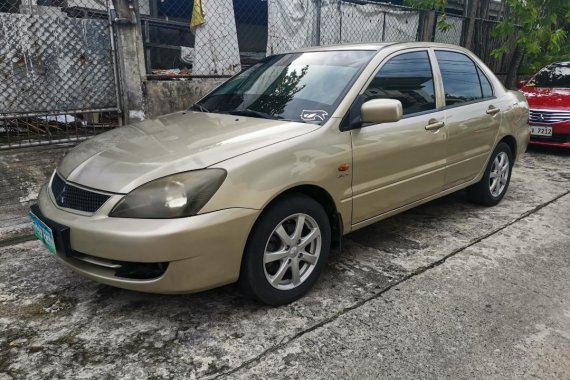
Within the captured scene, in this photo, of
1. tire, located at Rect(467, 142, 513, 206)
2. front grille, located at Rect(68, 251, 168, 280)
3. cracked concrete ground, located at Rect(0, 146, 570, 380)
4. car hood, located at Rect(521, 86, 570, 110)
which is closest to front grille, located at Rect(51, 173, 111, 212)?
front grille, located at Rect(68, 251, 168, 280)

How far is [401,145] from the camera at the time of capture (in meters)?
3.36

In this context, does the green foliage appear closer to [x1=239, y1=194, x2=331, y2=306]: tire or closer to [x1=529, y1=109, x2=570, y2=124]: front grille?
[x1=529, y1=109, x2=570, y2=124]: front grille

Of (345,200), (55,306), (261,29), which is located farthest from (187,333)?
(261,29)

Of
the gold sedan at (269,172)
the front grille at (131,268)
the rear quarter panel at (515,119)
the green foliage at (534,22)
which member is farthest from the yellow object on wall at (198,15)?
the green foliage at (534,22)

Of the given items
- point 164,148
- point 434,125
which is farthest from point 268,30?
point 164,148

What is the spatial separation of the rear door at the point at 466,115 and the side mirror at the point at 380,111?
41.9 inches

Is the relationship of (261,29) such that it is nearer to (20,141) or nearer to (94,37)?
(94,37)

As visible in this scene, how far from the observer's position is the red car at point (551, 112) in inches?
274

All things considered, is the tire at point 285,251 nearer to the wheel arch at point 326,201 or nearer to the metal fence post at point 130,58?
the wheel arch at point 326,201

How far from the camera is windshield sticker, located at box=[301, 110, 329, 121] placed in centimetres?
296

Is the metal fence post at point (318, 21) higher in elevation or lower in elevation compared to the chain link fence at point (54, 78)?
higher

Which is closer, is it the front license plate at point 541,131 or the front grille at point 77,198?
the front grille at point 77,198

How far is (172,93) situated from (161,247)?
366 cm

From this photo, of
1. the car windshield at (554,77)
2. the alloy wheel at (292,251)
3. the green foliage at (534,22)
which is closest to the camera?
the alloy wheel at (292,251)
